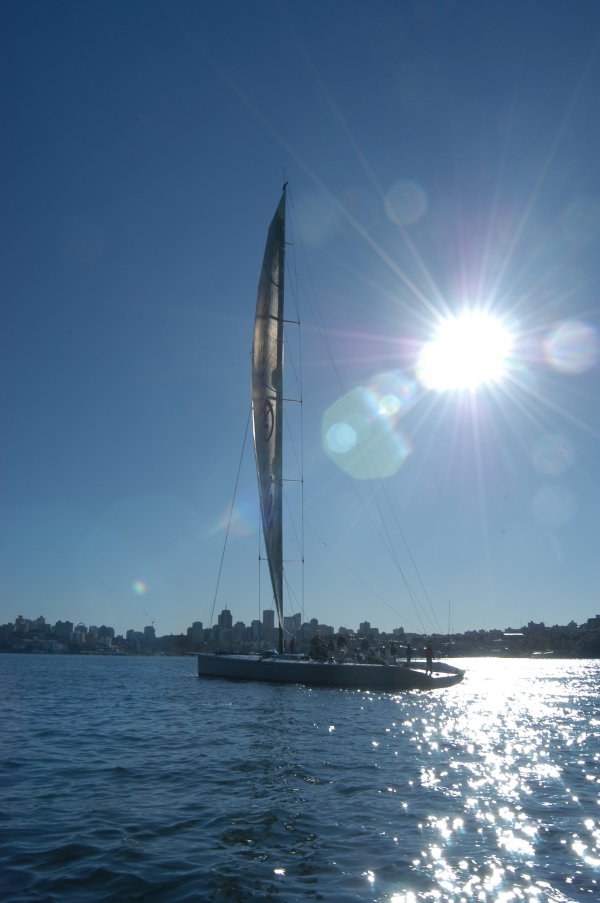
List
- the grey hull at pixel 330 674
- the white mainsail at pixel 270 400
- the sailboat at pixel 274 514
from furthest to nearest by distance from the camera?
the white mainsail at pixel 270 400
the sailboat at pixel 274 514
the grey hull at pixel 330 674

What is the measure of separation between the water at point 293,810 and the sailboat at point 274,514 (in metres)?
10.1

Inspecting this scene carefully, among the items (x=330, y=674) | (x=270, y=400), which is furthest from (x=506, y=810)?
(x=270, y=400)

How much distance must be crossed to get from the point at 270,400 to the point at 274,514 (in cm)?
625

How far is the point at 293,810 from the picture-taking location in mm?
10172

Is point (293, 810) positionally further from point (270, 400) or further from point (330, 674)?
point (270, 400)

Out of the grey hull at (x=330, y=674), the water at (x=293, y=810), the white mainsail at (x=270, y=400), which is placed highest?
the white mainsail at (x=270, y=400)

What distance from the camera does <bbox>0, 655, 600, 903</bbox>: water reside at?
290 inches

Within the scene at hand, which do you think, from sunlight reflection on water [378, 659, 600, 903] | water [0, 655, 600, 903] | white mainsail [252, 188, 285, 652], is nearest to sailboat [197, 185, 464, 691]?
white mainsail [252, 188, 285, 652]

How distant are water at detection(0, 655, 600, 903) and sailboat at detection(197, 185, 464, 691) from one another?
10.1 metres

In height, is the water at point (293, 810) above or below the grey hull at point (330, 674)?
below

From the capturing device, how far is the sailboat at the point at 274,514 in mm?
31438

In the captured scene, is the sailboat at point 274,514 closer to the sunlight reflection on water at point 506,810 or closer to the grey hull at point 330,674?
the grey hull at point 330,674

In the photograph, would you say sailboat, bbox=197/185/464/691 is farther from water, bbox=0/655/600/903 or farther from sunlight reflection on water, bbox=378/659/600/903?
water, bbox=0/655/600/903

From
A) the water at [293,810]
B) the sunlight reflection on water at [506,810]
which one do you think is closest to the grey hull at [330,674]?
the sunlight reflection on water at [506,810]
